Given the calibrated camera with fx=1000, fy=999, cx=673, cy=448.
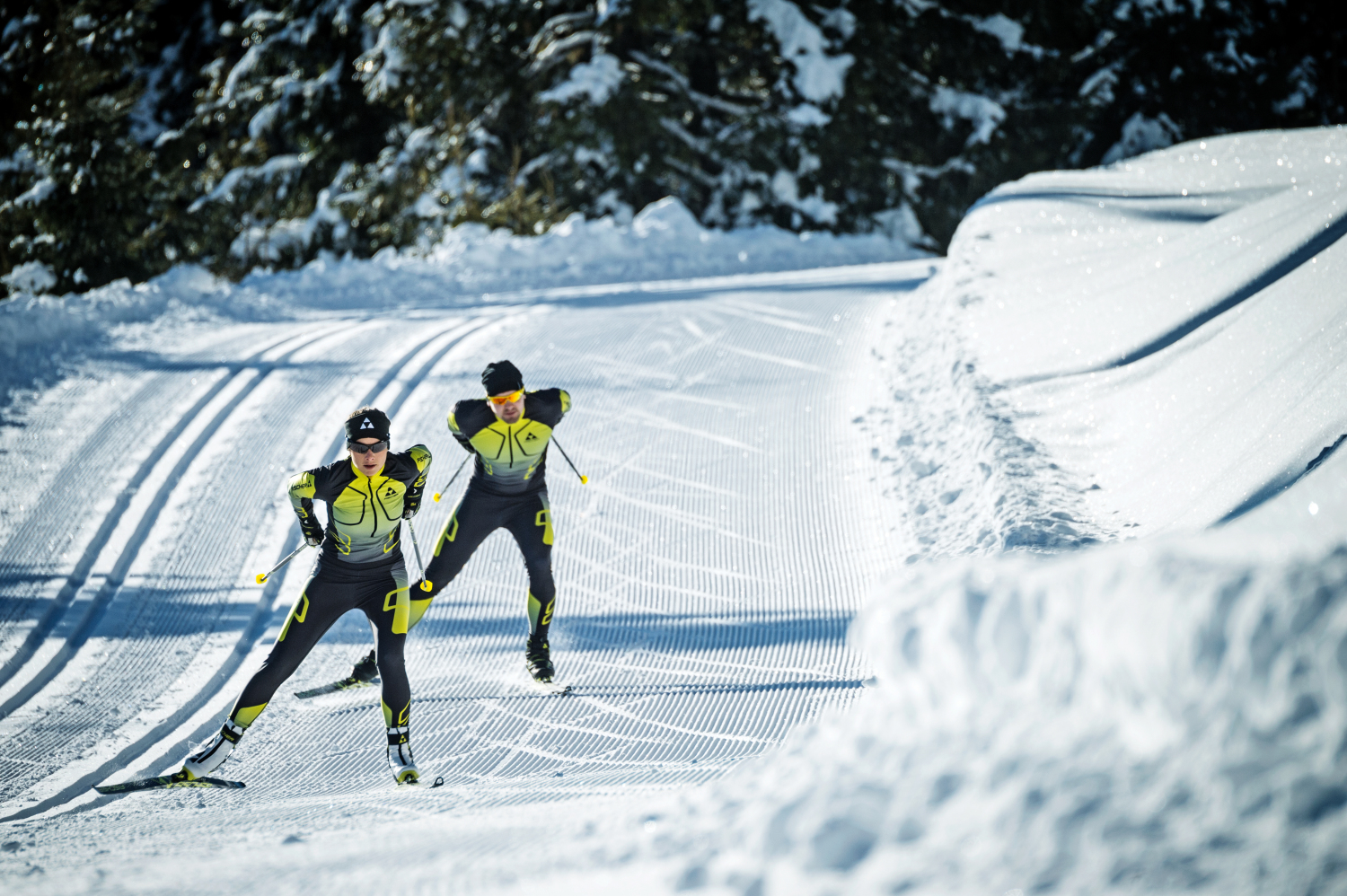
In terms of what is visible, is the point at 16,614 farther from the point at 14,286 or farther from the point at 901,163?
the point at 901,163

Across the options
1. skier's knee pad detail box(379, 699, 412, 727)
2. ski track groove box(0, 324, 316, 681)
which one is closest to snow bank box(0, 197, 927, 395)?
ski track groove box(0, 324, 316, 681)

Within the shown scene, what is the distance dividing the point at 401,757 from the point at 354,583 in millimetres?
731

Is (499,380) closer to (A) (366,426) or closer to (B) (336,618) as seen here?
(A) (366,426)

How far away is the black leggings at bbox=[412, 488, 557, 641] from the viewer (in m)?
4.93

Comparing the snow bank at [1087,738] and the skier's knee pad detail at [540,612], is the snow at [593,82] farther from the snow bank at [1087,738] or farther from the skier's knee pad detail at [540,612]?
the snow bank at [1087,738]

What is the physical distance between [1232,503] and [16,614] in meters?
6.25

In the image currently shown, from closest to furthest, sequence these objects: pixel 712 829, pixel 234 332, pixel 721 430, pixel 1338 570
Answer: pixel 1338 570 < pixel 712 829 < pixel 721 430 < pixel 234 332

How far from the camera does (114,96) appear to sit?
1725 centimetres

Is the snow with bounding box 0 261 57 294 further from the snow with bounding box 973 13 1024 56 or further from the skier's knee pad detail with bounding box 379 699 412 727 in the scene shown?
the snow with bounding box 973 13 1024 56

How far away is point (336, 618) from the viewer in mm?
4125

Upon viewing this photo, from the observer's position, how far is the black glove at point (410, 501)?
4254 millimetres

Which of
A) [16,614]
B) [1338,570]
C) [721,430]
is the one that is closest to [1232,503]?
[1338,570]

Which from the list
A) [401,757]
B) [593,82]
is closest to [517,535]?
[401,757]

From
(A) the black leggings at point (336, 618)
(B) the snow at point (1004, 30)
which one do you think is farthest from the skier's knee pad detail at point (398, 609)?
(B) the snow at point (1004, 30)
